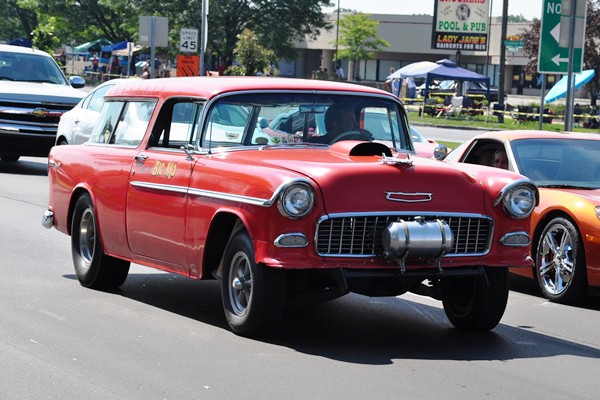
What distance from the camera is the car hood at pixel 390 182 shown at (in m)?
7.33

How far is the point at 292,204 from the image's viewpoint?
7254 mm

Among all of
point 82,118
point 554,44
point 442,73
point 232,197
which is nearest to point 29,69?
point 82,118

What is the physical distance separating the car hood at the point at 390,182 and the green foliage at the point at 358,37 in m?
84.0

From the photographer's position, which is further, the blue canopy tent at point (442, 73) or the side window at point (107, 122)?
the blue canopy tent at point (442, 73)

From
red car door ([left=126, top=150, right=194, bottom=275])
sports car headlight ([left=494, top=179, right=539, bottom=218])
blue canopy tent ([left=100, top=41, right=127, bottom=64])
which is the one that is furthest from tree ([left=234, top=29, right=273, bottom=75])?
blue canopy tent ([left=100, top=41, right=127, bottom=64])

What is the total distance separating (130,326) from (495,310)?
2.47 meters

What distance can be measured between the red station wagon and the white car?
27.9ft

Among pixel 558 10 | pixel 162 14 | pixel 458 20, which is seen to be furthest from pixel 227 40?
pixel 558 10

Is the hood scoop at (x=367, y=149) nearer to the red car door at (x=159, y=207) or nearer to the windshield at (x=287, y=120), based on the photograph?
the windshield at (x=287, y=120)

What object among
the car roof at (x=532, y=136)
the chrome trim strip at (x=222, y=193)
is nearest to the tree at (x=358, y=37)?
the car roof at (x=532, y=136)

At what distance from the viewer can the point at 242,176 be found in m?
7.63

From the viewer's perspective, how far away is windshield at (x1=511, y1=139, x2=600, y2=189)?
1096 centimetres

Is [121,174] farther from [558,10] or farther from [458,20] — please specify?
[458,20]

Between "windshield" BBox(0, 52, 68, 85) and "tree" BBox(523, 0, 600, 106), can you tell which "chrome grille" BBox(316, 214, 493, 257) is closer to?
"windshield" BBox(0, 52, 68, 85)
